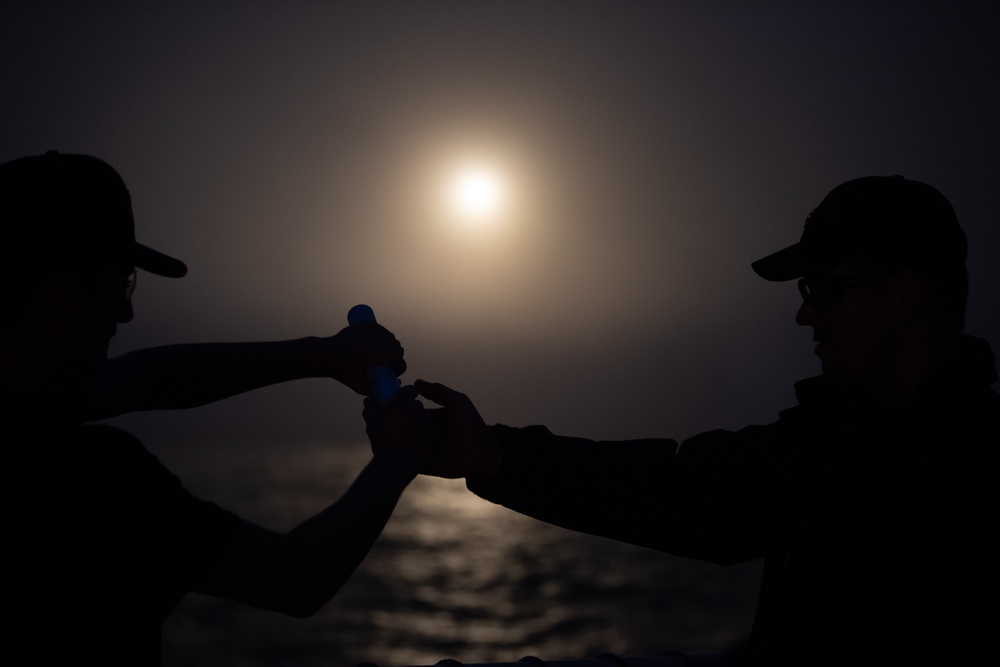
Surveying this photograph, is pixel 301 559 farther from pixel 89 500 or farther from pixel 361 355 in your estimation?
pixel 361 355

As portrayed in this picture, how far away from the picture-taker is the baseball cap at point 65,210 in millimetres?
2414

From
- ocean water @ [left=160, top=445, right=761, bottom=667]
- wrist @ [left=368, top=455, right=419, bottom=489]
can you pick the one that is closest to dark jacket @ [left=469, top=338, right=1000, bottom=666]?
wrist @ [left=368, top=455, right=419, bottom=489]

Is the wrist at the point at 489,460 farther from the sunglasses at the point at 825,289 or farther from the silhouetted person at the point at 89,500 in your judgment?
the sunglasses at the point at 825,289

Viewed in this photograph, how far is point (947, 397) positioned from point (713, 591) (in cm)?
6710

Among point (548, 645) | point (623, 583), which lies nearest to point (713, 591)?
point (623, 583)

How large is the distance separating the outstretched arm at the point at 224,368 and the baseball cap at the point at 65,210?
0.82 m

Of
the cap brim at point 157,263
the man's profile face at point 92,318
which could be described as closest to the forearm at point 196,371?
the cap brim at point 157,263

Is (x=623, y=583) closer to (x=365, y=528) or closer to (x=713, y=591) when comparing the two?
(x=713, y=591)

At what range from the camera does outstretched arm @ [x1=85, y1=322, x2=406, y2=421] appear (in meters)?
3.33

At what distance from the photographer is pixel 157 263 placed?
2.87 m

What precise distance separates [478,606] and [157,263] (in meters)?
65.9

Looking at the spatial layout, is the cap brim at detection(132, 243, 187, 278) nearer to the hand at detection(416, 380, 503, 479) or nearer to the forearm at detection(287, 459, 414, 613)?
the forearm at detection(287, 459, 414, 613)

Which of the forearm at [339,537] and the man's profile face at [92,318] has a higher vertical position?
the man's profile face at [92,318]

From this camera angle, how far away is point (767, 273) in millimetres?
3812
